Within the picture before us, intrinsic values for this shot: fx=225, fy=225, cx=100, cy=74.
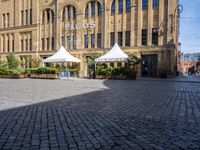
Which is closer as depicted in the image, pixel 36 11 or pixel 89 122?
pixel 89 122

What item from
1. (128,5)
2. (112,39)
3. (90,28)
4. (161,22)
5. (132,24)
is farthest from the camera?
(90,28)

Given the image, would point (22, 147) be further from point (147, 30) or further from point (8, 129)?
point (147, 30)

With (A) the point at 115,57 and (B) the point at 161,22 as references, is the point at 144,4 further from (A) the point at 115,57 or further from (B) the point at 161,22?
(A) the point at 115,57

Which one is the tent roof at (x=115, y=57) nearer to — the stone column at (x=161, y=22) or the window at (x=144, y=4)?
the stone column at (x=161, y=22)

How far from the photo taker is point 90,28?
3416 centimetres

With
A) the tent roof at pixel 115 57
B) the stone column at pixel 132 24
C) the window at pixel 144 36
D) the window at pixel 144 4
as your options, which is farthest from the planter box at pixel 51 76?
the window at pixel 144 4

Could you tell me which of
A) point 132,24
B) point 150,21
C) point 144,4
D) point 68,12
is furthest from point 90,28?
point 150,21

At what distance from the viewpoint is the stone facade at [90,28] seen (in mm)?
28859

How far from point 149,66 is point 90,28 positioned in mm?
10813

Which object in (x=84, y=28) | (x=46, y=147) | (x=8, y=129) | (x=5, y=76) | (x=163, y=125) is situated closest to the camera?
(x=46, y=147)

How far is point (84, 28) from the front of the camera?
34688mm

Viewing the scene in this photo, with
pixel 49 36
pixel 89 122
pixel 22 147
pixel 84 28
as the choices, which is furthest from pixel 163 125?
pixel 49 36

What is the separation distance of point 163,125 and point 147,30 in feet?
85.1

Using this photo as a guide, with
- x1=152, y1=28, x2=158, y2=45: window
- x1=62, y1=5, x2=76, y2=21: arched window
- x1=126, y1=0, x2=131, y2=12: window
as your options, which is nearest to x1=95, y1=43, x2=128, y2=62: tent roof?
x1=152, y1=28, x2=158, y2=45: window
